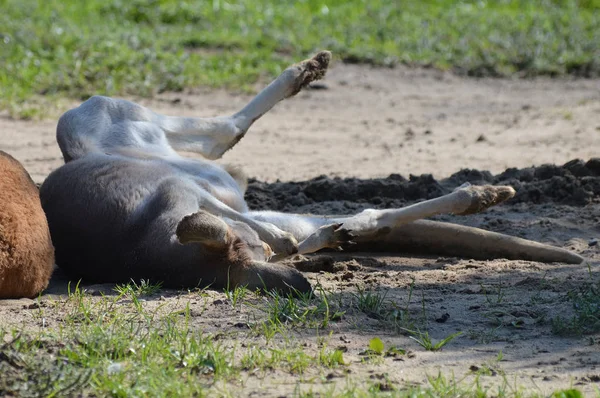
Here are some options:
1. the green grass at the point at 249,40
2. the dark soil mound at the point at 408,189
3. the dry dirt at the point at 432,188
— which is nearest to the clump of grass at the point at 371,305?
the dry dirt at the point at 432,188

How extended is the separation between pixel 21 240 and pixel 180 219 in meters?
0.83

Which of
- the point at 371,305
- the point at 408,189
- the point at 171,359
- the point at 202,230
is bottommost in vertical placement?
the point at 408,189

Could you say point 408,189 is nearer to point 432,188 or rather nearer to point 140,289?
point 432,188

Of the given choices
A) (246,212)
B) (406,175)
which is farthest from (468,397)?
(406,175)

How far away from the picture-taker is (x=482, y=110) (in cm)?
1024

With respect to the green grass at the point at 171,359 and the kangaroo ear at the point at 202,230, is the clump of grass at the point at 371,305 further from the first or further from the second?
the kangaroo ear at the point at 202,230

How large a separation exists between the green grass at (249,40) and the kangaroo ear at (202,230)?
15.9ft

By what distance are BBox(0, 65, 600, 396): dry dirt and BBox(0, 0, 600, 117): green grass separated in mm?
439

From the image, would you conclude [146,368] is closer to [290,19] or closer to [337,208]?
[337,208]

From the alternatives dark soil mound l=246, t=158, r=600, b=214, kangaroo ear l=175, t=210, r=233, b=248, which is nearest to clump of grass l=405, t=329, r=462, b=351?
kangaroo ear l=175, t=210, r=233, b=248

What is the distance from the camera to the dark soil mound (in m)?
6.53

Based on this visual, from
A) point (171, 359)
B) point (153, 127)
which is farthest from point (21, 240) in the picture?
point (153, 127)

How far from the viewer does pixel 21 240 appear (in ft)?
15.1

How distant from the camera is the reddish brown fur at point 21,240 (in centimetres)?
453
